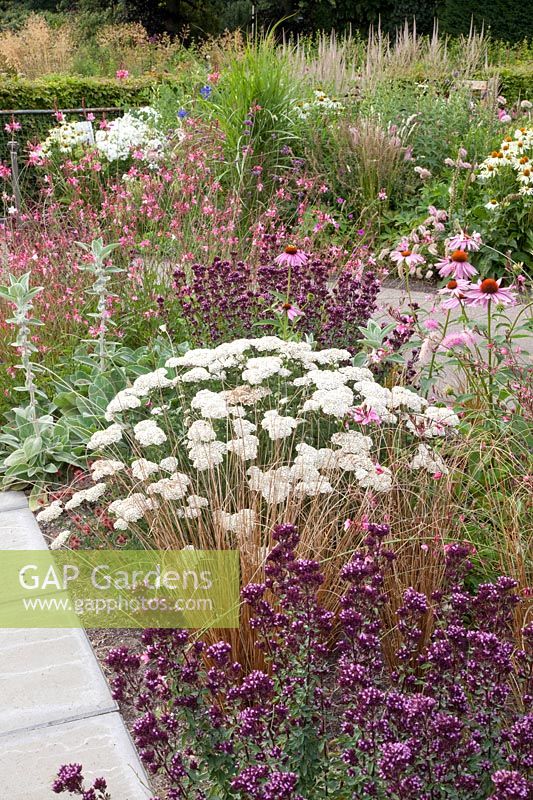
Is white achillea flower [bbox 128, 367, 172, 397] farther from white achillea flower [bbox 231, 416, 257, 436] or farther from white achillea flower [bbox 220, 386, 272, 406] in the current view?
white achillea flower [bbox 231, 416, 257, 436]

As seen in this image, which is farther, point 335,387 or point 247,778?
point 335,387

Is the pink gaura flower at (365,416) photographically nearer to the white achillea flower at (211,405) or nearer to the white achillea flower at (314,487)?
the white achillea flower at (314,487)

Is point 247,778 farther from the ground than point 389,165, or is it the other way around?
point 247,778

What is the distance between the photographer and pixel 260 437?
301 cm

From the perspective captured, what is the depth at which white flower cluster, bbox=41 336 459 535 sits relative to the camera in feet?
8.48

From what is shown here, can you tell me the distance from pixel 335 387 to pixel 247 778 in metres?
1.57

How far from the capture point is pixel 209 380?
10.6ft

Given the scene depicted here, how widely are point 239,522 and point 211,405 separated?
457 millimetres

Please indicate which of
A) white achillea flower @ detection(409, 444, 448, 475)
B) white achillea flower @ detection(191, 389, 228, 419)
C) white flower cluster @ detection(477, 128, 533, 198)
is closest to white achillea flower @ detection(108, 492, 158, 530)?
white achillea flower @ detection(191, 389, 228, 419)

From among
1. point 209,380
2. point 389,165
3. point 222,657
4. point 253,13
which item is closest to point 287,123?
point 389,165

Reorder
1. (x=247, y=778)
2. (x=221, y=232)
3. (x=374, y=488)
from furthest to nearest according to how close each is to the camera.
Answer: (x=221, y=232)
(x=374, y=488)
(x=247, y=778)

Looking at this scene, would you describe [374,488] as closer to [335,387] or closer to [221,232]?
[335,387]

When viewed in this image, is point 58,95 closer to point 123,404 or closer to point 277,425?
point 123,404

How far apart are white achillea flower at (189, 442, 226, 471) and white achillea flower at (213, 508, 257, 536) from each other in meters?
0.19
